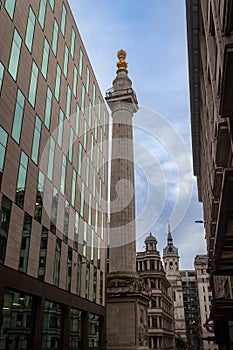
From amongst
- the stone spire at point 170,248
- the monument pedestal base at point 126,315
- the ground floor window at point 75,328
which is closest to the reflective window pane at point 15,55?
the ground floor window at point 75,328

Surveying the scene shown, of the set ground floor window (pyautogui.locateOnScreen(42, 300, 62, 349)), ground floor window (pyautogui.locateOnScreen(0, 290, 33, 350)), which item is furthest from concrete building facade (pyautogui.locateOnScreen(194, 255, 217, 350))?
ground floor window (pyautogui.locateOnScreen(0, 290, 33, 350))

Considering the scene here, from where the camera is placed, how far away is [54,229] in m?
30.3

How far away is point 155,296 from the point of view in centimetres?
7462

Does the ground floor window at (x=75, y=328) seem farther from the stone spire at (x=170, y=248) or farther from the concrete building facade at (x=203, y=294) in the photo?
the stone spire at (x=170, y=248)

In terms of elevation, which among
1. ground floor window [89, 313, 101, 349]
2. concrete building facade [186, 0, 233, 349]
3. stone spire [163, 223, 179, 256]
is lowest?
ground floor window [89, 313, 101, 349]

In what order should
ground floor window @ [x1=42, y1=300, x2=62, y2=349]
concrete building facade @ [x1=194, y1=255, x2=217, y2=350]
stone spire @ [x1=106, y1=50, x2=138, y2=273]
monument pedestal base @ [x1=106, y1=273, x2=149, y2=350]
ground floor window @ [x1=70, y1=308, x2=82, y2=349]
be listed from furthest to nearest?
1. concrete building facade @ [x1=194, y1=255, x2=217, y2=350]
2. stone spire @ [x1=106, y1=50, x2=138, y2=273]
3. monument pedestal base @ [x1=106, y1=273, x2=149, y2=350]
4. ground floor window @ [x1=70, y1=308, x2=82, y2=349]
5. ground floor window @ [x1=42, y1=300, x2=62, y2=349]

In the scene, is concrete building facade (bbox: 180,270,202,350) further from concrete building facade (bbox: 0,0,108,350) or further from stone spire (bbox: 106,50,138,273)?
concrete building facade (bbox: 0,0,108,350)

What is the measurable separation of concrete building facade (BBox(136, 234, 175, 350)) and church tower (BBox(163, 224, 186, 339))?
51.4 meters

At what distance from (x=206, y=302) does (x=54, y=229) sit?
4023 inches

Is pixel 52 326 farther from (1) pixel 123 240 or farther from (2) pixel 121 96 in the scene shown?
(2) pixel 121 96

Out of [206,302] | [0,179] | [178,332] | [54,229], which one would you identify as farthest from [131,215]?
[178,332]

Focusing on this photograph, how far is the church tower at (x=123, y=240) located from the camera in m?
46.3

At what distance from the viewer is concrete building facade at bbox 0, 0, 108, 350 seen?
23.2 m

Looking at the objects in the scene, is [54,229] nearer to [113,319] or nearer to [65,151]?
[65,151]
